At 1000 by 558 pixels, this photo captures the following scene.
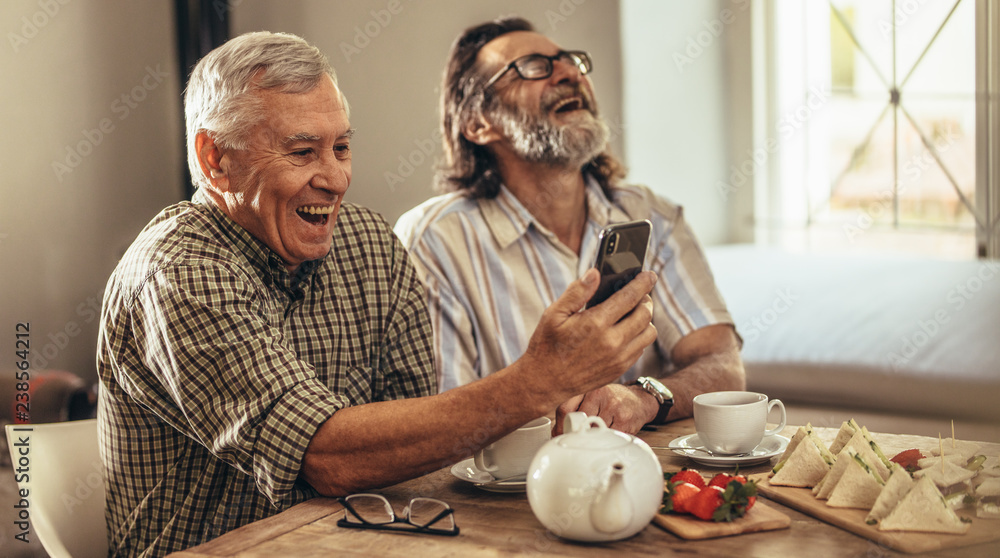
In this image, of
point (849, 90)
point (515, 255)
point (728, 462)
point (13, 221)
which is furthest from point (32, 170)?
point (849, 90)

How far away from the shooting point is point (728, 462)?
50.8 inches

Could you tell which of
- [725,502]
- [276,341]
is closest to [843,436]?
[725,502]

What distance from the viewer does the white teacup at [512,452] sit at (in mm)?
1251

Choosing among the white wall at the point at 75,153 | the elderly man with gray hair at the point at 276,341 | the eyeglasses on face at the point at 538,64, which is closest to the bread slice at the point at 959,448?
the elderly man with gray hair at the point at 276,341

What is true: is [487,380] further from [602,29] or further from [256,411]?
[602,29]

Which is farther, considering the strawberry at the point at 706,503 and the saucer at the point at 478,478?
the saucer at the point at 478,478

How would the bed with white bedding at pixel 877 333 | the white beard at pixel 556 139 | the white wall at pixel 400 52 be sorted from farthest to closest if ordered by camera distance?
the white wall at pixel 400 52 → the bed with white bedding at pixel 877 333 → the white beard at pixel 556 139

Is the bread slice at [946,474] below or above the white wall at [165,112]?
below

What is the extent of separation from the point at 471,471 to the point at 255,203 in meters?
0.58

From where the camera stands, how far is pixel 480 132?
230 cm

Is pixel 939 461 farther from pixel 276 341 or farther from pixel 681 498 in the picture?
pixel 276 341

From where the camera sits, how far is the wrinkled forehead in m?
2.23

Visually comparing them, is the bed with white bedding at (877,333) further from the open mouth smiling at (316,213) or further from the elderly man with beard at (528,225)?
the open mouth smiling at (316,213)

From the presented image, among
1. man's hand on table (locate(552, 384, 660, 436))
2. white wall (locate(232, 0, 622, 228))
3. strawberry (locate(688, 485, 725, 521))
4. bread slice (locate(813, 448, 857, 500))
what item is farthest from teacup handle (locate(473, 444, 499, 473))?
white wall (locate(232, 0, 622, 228))
